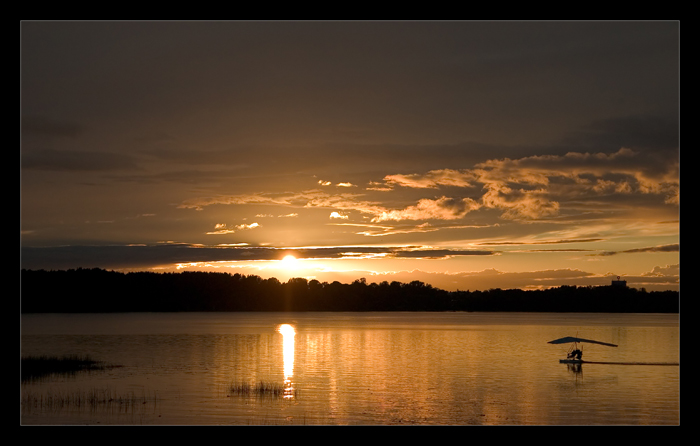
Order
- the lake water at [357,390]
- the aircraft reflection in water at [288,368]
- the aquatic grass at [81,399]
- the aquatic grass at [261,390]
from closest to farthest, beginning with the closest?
the lake water at [357,390], the aquatic grass at [81,399], the aquatic grass at [261,390], the aircraft reflection in water at [288,368]

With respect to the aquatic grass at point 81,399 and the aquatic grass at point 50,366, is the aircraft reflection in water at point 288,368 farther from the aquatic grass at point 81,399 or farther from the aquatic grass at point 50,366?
the aquatic grass at point 50,366

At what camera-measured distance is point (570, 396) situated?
167 feet

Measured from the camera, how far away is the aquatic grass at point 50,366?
2162 inches

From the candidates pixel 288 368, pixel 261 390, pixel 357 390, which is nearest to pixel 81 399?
pixel 261 390

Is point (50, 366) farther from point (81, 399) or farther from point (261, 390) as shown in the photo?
point (261, 390)

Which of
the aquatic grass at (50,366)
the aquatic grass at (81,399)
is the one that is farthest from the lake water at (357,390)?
the aquatic grass at (50,366)

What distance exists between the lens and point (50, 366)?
6041 cm

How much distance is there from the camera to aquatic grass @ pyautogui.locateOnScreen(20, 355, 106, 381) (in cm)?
5491

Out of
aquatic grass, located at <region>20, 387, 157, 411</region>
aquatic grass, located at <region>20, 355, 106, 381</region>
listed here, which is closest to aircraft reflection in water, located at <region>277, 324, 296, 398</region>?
aquatic grass, located at <region>20, 387, 157, 411</region>
